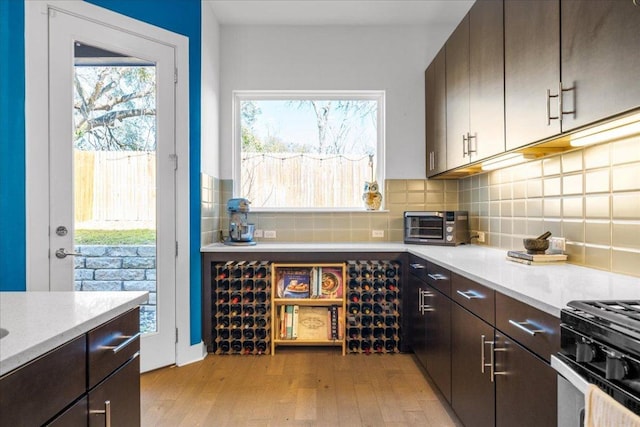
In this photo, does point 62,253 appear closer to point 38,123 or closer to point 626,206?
point 38,123

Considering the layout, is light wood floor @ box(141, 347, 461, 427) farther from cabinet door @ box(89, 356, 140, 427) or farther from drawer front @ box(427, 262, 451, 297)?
cabinet door @ box(89, 356, 140, 427)

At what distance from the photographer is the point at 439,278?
2039 mm

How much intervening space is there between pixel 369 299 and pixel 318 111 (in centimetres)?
179

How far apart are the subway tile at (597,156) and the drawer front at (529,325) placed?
0.84m

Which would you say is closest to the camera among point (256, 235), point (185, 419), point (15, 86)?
point (15, 86)

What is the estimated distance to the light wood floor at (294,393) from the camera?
194cm

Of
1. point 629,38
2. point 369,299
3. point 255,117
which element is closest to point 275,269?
point 369,299

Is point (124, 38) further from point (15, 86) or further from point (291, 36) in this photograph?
point (291, 36)

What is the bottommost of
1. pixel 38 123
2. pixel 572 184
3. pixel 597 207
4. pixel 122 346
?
pixel 122 346

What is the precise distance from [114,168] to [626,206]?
2826 millimetres

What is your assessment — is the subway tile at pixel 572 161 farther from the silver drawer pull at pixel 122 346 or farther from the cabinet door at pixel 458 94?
the silver drawer pull at pixel 122 346

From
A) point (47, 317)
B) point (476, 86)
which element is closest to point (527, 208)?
point (476, 86)

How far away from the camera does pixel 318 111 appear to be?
11.0ft

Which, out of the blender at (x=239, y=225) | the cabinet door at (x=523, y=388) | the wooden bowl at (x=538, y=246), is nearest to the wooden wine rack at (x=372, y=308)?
the blender at (x=239, y=225)
